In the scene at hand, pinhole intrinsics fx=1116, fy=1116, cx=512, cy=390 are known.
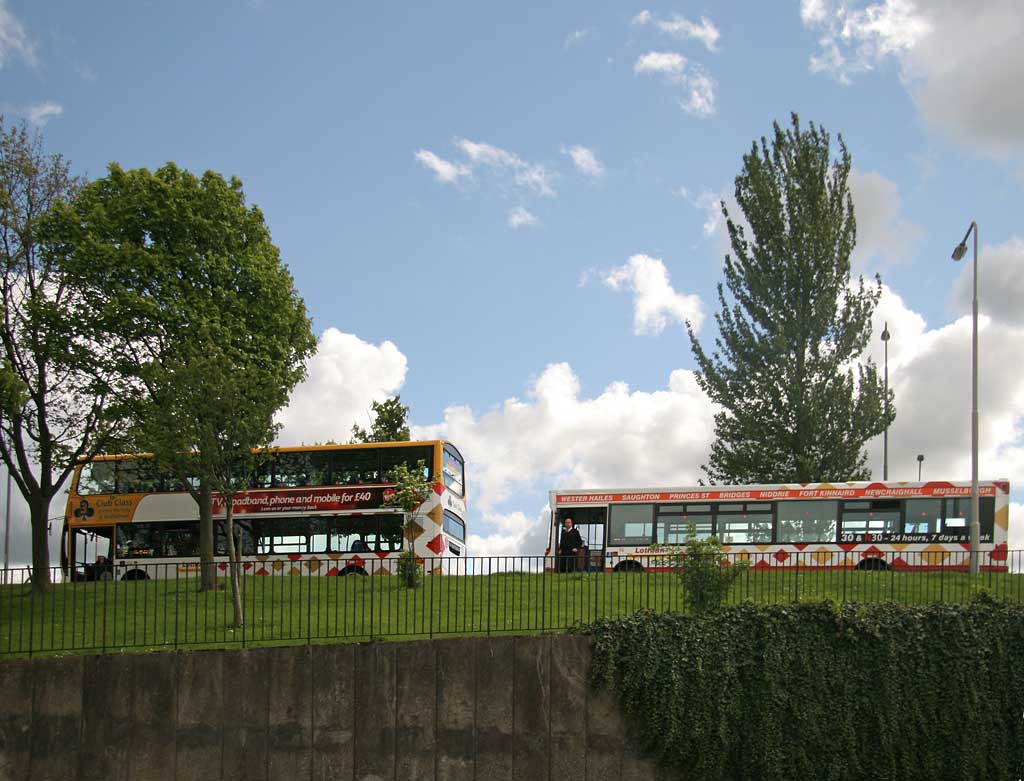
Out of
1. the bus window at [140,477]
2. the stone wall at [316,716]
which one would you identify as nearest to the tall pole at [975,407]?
the stone wall at [316,716]

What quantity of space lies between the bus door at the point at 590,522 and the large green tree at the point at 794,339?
405 inches

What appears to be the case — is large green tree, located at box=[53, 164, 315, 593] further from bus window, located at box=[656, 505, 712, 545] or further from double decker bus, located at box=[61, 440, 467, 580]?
bus window, located at box=[656, 505, 712, 545]

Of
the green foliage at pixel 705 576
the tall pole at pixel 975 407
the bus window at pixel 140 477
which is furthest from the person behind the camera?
the bus window at pixel 140 477

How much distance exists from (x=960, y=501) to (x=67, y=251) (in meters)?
26.1

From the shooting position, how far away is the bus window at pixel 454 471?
3356 centimetres

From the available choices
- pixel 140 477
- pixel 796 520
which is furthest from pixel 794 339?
pixel 140 477

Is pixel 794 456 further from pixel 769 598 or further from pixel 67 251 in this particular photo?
pixel 67 251

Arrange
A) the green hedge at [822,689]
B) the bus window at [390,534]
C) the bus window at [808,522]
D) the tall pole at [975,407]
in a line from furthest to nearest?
the bus window at [808,522] < the bus window at [390,534] < the tall pole at [975,407] < the green hedge at [822,689]

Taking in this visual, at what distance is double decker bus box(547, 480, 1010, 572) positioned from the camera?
1248 inches

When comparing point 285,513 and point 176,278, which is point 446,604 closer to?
point 285,513

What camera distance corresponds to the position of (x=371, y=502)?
108 ft

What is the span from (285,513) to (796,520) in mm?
15097

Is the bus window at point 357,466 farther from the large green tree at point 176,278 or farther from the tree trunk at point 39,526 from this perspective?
the tree trunk at point 39,526

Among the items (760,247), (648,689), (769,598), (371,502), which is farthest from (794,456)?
(648,689)
